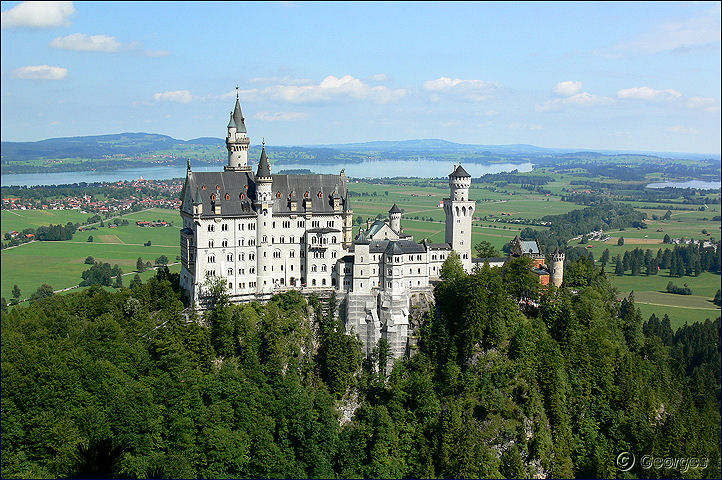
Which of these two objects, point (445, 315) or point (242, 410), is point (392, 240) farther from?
point (242, 410)

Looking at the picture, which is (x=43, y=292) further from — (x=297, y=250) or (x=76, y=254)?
(x=297, y=250)

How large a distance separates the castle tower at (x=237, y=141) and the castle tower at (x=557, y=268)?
28.4 meters

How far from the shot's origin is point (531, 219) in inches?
6924

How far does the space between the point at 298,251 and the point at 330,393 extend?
40.6 ft

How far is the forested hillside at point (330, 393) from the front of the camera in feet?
155

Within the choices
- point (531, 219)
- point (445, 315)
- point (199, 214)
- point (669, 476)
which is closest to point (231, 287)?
point (199, 214)

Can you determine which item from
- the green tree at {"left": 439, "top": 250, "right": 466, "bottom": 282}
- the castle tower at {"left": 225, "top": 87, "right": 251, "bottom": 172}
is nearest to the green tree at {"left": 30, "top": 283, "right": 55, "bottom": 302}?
the castle tower at {"left": 225, "top": 87, "right": 251, "bottom": 172}

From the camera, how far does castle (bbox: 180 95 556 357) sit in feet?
189

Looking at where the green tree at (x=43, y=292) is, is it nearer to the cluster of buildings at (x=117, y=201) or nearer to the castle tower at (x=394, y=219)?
the castle tower at (x=394, y=219)

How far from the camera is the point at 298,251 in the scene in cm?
6009

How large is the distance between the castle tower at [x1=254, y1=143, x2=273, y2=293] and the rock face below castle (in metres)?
0.08

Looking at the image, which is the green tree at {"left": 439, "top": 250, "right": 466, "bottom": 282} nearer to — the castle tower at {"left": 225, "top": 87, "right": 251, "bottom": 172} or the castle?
the castle

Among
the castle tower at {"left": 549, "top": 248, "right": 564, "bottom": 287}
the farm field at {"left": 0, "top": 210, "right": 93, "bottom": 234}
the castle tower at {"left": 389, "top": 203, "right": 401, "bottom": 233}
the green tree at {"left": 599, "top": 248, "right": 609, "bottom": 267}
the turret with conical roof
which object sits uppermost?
the turret with conical roof

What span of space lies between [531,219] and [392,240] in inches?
4769
